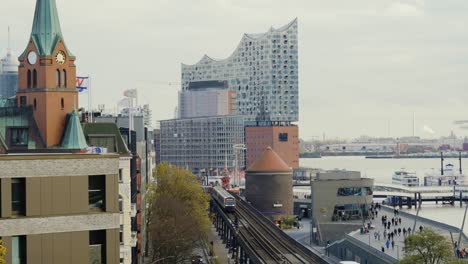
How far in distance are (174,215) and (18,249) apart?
5281cm

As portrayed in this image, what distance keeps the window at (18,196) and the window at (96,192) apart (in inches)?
87.1

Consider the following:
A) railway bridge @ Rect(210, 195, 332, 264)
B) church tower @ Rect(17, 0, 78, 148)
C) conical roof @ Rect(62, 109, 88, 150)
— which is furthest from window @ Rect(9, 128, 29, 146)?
railway bridge @ Rect(210, 195, 332, 264)

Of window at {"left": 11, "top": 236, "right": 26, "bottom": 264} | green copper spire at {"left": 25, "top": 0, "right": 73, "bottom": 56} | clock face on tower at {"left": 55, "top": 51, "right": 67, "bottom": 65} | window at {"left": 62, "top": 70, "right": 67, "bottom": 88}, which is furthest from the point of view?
window at {"left": 62, "top": 70, "right": 67, "bottom": 88}

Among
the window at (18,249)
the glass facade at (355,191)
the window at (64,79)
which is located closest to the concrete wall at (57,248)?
the window at (18,249)

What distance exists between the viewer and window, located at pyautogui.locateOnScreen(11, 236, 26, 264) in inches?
1025

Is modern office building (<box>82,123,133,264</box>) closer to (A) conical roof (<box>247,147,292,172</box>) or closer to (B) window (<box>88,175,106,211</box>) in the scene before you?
(B) window (<box>88,175,106,211</box>)

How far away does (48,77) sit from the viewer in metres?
42.1

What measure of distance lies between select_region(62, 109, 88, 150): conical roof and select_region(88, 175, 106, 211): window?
9547 millimetres

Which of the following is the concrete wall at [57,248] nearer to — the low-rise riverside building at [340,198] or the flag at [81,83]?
the flag at [81,83]

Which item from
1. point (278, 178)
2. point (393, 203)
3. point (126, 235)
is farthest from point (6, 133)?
point (393, 203)

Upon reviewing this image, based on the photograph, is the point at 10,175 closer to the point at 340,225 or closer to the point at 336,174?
the point at 340,225

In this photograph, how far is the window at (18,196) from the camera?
86.3 feet

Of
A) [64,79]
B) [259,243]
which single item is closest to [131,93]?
[259,243]

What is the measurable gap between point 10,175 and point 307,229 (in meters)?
92.1
